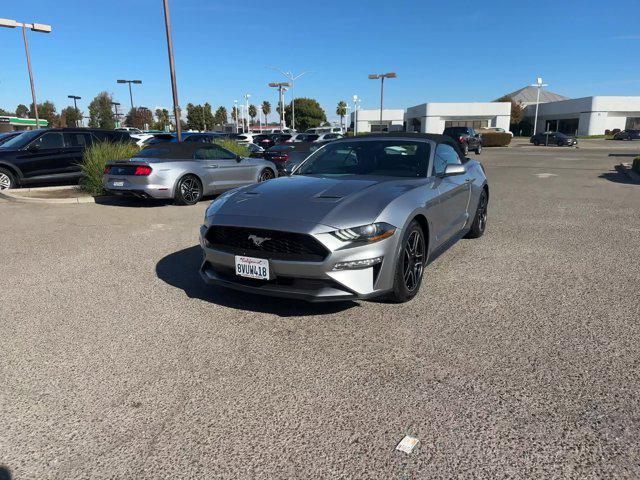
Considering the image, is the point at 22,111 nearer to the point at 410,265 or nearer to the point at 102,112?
the point at 102,112

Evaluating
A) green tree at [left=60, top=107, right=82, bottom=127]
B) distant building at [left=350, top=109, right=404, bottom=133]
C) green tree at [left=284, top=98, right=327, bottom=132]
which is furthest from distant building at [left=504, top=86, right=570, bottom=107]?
green tree at [left=60, top=107, right=82, bottom=127]

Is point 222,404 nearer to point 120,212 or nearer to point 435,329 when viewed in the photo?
point 435,329

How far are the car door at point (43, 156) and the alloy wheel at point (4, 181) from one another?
39 centimetres

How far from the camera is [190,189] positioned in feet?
33.1

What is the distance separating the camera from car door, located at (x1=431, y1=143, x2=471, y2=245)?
482 centimetres

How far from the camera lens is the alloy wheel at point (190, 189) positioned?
9.91 m

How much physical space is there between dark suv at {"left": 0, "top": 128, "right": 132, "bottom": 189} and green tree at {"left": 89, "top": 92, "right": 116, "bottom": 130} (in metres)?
72.9

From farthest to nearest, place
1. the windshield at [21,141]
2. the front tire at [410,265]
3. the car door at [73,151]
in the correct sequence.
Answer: the car door at [73,151] → the windshield at [21,141] → the front tire at [410,265]

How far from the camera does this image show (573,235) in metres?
6.91

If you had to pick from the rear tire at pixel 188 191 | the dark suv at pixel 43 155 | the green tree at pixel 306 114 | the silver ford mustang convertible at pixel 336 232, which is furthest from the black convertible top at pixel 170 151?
the green tree at pixel 306 114

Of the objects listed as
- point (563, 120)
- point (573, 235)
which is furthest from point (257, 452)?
point (563, 120)

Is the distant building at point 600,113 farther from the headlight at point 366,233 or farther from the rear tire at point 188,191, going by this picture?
the headlight at point 366,233

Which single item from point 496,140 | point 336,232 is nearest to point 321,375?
point 336,232

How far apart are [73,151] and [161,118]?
374ft
